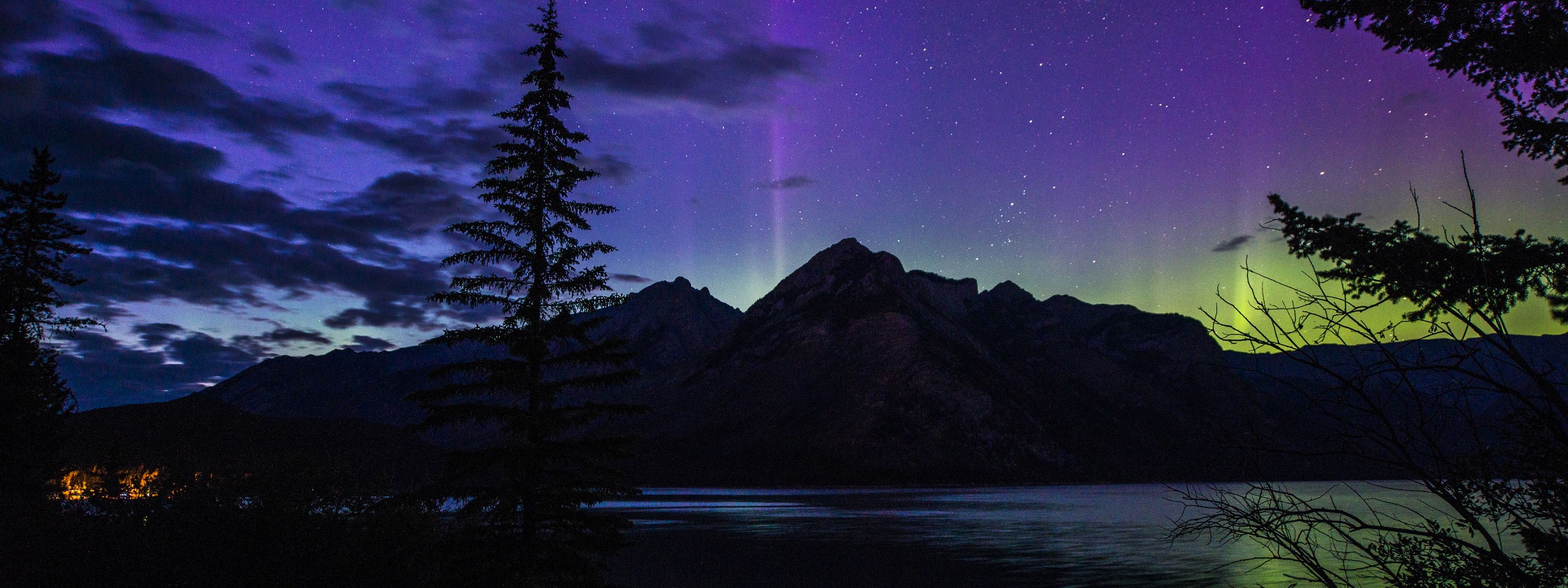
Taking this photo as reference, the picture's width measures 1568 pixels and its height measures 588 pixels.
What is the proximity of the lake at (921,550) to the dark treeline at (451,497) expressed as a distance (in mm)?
4588

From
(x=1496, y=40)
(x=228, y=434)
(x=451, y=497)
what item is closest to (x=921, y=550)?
(x=451, y=497)

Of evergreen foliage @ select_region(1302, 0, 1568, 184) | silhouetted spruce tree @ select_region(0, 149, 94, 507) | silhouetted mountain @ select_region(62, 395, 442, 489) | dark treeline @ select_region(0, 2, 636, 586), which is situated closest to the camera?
evergreen foliage @ select_region(1302, 0, 1568, 184)

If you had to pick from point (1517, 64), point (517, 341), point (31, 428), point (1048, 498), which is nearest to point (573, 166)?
point (517, 341)

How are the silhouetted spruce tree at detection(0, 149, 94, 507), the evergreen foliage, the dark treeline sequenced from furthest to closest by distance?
the silhouetted spruce tree at detection(0, 149, 94, 507) < the dark treeline < the evergreen foliage

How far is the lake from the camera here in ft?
158

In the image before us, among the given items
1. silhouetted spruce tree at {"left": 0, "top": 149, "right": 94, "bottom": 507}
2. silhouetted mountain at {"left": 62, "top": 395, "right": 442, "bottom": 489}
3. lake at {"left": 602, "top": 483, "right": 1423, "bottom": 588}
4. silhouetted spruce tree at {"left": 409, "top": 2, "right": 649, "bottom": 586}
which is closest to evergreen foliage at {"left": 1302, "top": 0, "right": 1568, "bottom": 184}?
lake at {"left": 602, "top": 483, "right": 1423, "bottom": 588}

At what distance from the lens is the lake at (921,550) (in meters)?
48.0

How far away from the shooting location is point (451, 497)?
21.4 meters

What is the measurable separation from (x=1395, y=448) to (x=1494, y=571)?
3.28ft

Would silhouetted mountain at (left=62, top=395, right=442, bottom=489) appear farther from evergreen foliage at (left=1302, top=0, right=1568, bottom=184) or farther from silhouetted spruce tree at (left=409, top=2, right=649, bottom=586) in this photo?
evergreen foliage at (left=1302, top=0, right=1568, bottom=184)

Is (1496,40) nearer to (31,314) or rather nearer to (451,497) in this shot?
(451,497)

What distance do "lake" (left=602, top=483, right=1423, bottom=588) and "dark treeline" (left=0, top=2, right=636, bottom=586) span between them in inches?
181

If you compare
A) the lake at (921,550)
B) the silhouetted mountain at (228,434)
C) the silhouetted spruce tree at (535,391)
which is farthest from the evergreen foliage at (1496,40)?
the silhouetted mountain at (228,434)

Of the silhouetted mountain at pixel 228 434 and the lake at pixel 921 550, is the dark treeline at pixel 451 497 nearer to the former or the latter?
the lake at pixel 921 550
